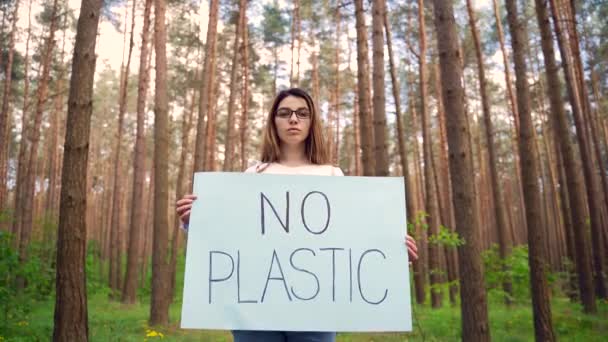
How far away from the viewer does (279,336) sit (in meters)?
1.92

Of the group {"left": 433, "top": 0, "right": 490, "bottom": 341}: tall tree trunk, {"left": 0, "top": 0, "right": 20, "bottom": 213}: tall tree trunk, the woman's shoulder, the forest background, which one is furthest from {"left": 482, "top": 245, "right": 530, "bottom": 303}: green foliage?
{"left": 0, "top": 0, "right": 20, "bottom": 213}: tall tree trunk

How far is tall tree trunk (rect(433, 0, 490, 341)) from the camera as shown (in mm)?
4211

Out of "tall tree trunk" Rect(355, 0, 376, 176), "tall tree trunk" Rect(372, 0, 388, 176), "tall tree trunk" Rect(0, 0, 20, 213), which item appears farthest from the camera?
"tall tree trunk" Rect(0, 0, 20, 213)

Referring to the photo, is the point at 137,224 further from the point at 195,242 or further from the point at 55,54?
the point at 55,54

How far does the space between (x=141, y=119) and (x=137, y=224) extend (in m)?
3.10

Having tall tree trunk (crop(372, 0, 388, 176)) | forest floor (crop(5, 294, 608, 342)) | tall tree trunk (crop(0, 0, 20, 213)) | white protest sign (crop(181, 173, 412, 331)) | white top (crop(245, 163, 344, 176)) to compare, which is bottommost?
forest floor (crop(5, 294, 608, 342))

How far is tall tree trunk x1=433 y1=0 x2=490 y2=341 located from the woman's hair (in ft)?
8.42

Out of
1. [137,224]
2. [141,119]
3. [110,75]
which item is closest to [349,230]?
[137,224]

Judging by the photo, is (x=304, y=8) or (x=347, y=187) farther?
(x=304, y=8)

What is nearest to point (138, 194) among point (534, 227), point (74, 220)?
point (74, 220)

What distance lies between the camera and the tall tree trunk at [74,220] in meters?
3.74

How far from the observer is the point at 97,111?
29688mm

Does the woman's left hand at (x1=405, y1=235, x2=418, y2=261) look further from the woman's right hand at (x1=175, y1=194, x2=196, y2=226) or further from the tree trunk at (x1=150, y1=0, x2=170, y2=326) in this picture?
the tree trunk at (x1=150, y1=0, x2=170, y2=326)

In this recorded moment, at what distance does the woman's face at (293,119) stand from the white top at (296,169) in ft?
0.45
